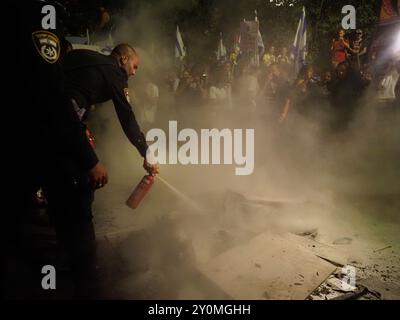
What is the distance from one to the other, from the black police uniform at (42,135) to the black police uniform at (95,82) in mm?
911

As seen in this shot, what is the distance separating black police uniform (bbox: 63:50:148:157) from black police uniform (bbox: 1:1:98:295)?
0.91 meters

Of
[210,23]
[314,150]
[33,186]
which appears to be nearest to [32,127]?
[33,186]

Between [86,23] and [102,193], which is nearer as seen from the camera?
[102,193]

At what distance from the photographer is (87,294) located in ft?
7.33

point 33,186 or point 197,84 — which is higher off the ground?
point 197,84

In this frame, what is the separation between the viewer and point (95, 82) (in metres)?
2.91

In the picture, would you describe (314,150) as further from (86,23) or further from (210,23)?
(210,23)

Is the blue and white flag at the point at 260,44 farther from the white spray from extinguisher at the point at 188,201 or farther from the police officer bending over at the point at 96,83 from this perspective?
the police officer bending over at the point at 96,83

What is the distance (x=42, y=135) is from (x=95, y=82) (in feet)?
3.85

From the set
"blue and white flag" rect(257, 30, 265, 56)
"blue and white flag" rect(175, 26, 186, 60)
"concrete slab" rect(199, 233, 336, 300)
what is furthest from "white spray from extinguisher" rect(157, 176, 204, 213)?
"blue and white flag" rect(175, 26, 186, 60)

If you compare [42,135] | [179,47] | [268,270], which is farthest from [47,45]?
[179,47]

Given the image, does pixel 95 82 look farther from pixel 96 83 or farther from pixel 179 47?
pixel 179 47

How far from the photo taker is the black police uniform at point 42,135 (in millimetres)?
1778
